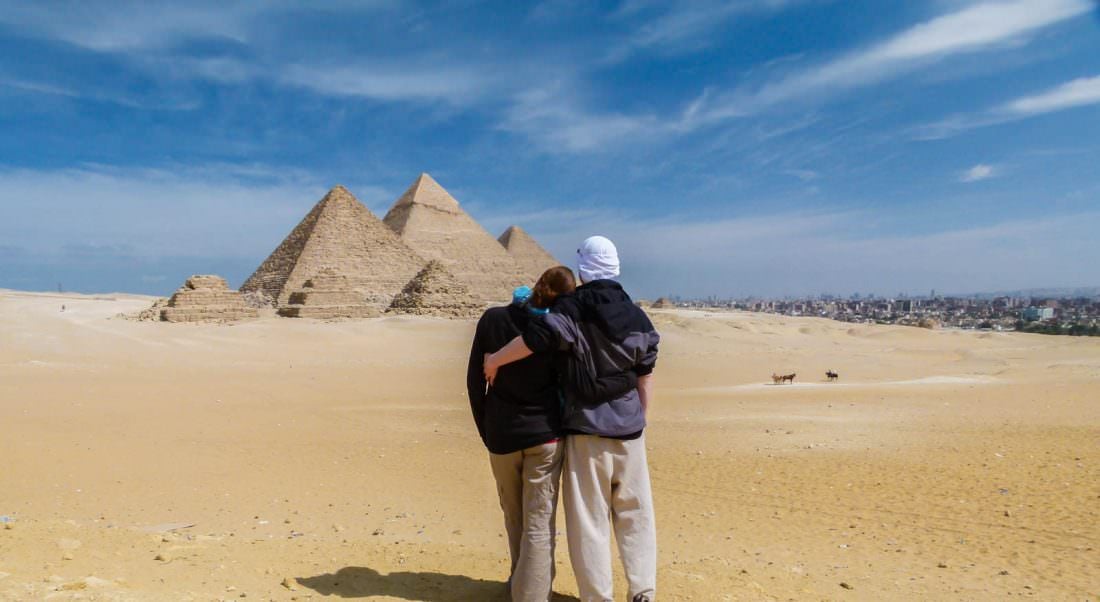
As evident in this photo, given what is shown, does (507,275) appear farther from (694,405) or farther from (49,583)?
(49,583)

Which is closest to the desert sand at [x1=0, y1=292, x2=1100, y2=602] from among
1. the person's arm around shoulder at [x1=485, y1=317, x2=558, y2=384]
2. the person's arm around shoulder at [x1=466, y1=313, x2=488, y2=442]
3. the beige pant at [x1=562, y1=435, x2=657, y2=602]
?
the beige pant at [x1=562, y1=435, x2=657, y2=602]

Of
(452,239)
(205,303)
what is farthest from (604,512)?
(452,239)

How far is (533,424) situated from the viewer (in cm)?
324

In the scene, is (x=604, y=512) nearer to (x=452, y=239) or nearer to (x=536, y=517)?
(x=536, y=517)

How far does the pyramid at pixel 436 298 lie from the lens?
40125 millimetres

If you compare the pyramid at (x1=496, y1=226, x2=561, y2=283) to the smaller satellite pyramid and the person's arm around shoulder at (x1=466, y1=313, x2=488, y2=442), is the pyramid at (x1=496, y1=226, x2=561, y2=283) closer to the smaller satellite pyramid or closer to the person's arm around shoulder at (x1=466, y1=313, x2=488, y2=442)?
the smaller satellite pyramid

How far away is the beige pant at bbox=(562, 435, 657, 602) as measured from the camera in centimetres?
325

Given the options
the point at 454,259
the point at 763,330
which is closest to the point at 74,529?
the point at 763,330

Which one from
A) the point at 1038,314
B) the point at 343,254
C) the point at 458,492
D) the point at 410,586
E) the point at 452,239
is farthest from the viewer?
the point at 1038,314

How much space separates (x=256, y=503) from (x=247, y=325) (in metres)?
26.0

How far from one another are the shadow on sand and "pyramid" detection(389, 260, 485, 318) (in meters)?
36.2

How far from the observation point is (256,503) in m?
6.03

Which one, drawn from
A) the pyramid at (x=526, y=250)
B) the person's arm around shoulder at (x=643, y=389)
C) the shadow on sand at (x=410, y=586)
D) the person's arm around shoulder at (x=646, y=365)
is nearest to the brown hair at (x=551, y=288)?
the person's arm around shoulder at (x=646, y=365)

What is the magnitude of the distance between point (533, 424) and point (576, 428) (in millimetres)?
195
